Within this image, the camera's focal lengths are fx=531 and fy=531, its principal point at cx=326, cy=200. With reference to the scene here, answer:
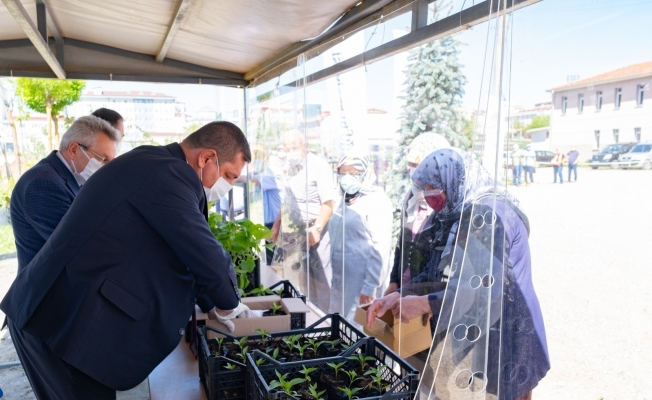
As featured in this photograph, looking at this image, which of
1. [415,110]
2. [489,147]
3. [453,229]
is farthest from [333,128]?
[489,147]

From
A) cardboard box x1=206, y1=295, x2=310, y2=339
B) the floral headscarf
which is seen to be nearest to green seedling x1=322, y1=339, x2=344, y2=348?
cardboard box x1=206, y1=295, x2=310, y2=339

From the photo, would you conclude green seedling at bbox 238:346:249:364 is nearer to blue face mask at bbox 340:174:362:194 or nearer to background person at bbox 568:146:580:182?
background person at bbox 568:146:580:182

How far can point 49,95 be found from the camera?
7555 mm

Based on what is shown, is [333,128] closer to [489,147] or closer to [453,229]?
[453,229]

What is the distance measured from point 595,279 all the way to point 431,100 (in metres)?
0.97

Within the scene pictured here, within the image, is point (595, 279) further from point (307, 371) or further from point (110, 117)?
point (110, 117)

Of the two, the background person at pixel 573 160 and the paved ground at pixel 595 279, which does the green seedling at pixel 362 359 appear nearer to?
the paved ground at pixel 595 279

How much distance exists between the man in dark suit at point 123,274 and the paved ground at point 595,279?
3.02 feet

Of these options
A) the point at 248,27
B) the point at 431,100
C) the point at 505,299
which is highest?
the point at 248,27

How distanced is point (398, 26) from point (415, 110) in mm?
326

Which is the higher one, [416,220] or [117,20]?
[117,20]

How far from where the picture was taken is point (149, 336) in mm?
1597

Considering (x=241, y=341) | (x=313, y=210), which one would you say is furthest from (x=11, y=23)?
(x=241, y=341)

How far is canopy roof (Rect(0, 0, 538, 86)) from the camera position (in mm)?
2311
